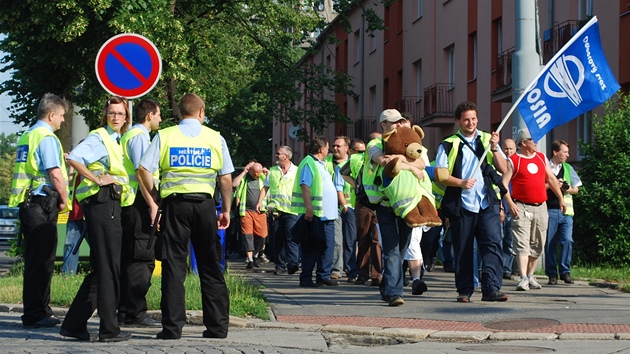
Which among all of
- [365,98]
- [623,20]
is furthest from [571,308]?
[365,98]

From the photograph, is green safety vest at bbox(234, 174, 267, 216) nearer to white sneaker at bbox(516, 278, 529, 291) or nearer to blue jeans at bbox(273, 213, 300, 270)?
blue jeans at bbox(273, 213, 300, 270)

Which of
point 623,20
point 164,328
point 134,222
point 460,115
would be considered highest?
point 623,20

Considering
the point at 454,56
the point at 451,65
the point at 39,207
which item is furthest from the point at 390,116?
the point at 451,65

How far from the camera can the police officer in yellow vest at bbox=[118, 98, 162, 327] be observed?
855 cm

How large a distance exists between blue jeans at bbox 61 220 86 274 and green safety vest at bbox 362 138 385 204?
476cm

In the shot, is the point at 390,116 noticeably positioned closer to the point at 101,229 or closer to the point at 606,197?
the point at 101,229

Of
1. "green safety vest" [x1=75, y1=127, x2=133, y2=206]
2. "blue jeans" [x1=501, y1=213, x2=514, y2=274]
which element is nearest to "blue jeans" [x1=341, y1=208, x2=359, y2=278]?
"blue jeans" [x1=501, y1=213, x2=514, y2=274]

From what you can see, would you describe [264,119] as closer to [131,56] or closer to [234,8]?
[234,8]

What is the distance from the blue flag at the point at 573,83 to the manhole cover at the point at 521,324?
3.23 metres

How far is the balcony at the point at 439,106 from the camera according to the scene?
111 feet

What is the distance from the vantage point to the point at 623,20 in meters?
21.7

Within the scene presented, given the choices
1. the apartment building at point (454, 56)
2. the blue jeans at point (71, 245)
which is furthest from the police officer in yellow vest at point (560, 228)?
the apartment building at point (454, 56)

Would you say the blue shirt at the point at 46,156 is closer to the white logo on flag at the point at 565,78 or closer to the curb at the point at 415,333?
the curb at the point at 415,333

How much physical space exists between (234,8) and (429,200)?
23.2 meters
